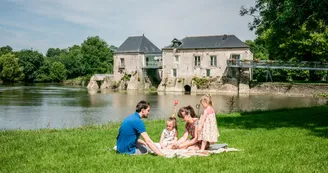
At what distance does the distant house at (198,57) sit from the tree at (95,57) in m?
26.7

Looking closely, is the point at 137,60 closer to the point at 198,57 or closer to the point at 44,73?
the point at 198,57

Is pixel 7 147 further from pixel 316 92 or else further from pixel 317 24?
pixel 316 92

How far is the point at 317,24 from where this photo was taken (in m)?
12.2

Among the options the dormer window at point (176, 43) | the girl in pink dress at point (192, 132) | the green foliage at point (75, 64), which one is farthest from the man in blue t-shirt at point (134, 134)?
the green foliage at point (75, 64)

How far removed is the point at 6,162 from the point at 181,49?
38123 mm

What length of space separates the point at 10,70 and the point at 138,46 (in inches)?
1260

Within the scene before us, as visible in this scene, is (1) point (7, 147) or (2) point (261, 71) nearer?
(1) point (7, 147)

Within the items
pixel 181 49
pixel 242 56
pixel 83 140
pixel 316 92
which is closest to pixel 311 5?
pixel 83 140

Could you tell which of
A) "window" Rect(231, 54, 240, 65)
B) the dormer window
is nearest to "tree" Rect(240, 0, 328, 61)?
"window" Rect(231, 54, 240, 65)

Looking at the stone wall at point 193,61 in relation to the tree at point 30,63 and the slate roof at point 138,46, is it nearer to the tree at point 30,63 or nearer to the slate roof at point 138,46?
the slate roof at point 138,46

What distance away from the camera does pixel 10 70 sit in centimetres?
6372

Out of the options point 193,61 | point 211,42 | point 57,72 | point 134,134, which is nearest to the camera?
point 134,134

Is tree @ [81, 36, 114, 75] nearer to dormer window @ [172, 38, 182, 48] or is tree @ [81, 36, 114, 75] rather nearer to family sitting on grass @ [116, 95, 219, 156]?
dormer window @ [172, 38, 182, 48]

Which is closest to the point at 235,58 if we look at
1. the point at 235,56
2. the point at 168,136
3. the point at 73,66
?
the point at 235,56
